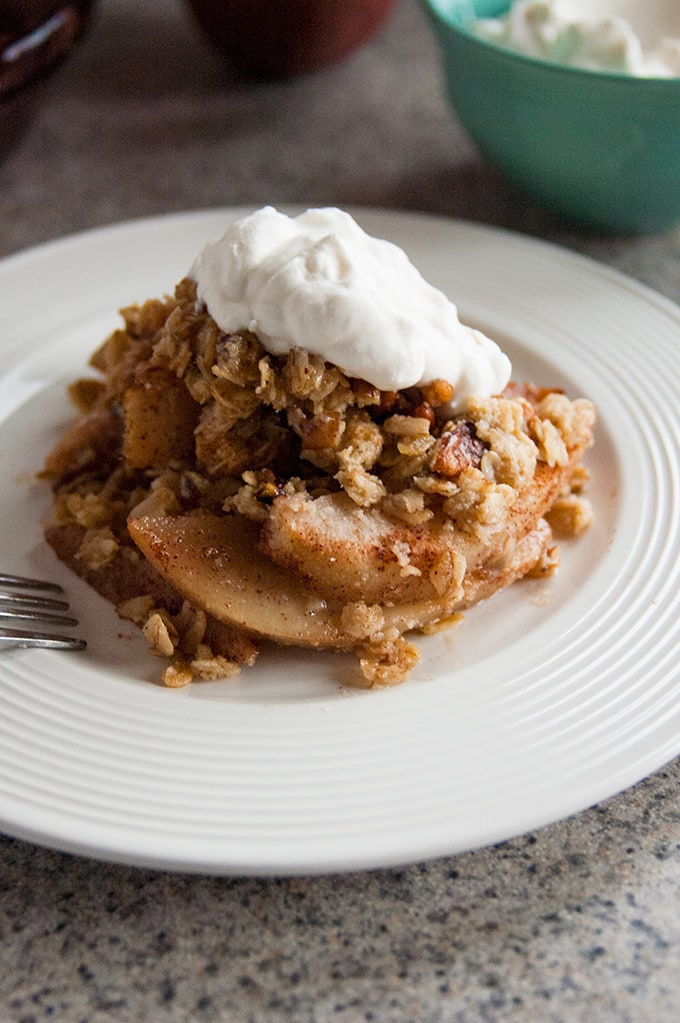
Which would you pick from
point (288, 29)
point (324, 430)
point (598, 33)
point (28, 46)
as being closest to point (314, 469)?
point (324, 430)

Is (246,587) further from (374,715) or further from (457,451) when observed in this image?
(457,451)

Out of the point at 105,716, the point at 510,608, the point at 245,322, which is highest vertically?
the point at 245,322

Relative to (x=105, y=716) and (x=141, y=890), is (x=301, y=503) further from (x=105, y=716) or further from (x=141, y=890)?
(x=141, y=890)

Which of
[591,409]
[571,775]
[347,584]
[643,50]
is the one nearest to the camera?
[571,775]

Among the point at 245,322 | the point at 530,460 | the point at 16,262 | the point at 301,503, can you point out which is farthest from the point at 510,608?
the point at 16,262

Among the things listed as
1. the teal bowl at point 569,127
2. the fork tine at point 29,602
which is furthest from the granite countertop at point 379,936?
the teal bowl at point 569,127

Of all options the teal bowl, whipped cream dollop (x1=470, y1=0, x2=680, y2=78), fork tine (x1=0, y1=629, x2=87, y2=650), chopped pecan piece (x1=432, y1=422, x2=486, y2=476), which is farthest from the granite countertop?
whipped cream dollop (x1=470, y1=0, x2=680, y2=78)

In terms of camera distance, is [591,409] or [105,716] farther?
[591,409]
